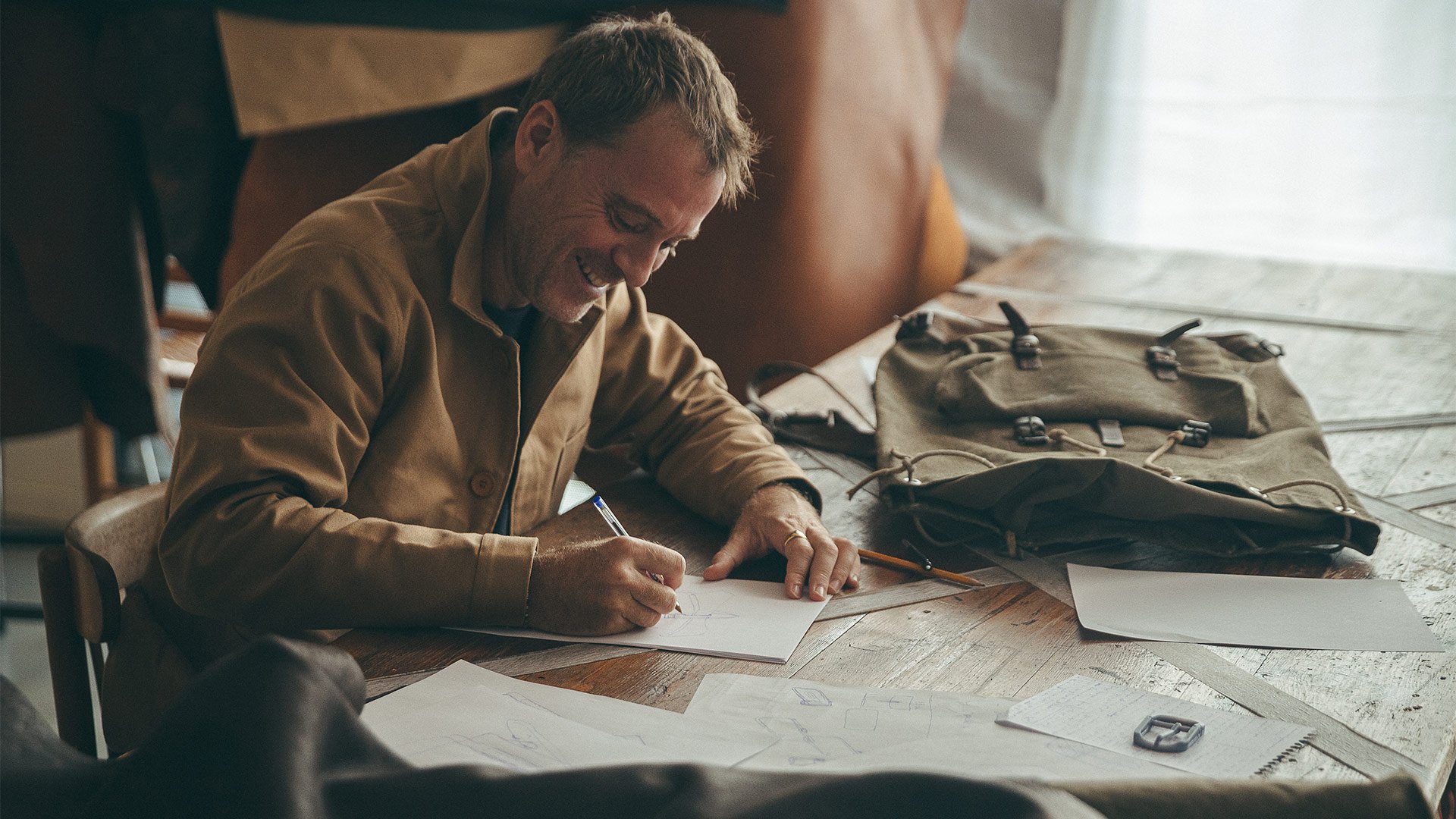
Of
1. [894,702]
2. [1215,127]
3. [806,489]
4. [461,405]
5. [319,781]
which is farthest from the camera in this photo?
[1215,127]

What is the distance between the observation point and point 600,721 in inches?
42.3

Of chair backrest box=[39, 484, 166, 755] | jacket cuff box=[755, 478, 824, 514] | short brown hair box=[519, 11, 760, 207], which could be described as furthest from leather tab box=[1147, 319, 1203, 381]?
chair backrest box=[39, 484, 166, 755]

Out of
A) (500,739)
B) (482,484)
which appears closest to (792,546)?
(482,484)

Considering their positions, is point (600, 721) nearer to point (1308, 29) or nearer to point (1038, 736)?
point (1038, 736)

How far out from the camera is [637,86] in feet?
4.57

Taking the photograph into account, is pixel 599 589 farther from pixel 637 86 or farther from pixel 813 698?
pixel 637 86

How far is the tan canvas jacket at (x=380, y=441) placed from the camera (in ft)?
4.02

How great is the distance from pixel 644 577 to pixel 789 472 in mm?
390

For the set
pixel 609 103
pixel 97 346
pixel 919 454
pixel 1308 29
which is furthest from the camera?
pixel 1308 29

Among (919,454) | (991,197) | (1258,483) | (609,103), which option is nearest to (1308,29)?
(991,197)

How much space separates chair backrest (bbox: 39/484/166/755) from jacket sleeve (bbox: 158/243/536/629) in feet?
0.49

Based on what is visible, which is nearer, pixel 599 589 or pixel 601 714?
pixel 601 714

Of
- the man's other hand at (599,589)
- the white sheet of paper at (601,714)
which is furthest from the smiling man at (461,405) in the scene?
the white sheet of paper at (601,714)

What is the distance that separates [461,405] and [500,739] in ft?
1.74
